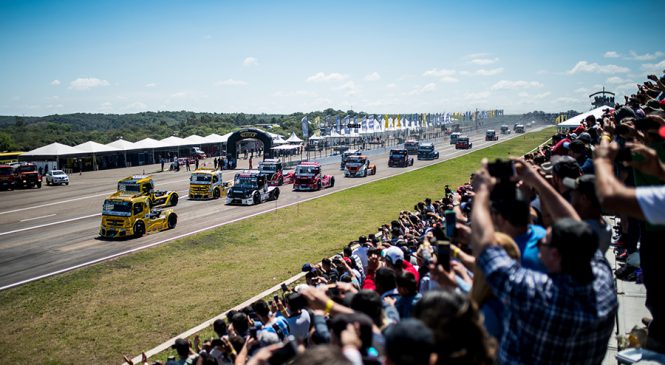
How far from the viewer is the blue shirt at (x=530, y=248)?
12.7 ft

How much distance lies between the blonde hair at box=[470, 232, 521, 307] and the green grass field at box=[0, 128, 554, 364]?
1016 cm

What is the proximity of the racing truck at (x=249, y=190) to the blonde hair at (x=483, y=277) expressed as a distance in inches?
1179

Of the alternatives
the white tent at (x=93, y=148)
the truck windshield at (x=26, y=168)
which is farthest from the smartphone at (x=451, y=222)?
the white tent at (x=93, y=148)

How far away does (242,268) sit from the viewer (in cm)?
1823

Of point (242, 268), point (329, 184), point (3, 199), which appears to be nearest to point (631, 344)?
point (242, 268)

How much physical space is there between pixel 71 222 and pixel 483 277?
29746 millimetres

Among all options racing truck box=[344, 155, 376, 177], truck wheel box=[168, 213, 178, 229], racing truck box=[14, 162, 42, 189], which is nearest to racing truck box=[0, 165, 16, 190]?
racing truck box=[14, 162, 42, 189]

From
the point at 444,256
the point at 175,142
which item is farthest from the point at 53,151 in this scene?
the point at 444,256

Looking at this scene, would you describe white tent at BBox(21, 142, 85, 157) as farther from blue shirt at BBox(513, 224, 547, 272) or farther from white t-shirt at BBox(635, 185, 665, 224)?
white t-shirt at BBox(635, 185, 665, 224)

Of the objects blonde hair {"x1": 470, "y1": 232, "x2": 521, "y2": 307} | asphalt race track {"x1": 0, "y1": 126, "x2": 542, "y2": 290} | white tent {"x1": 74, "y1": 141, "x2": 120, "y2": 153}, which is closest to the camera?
blonde hair {"x1": 470, "y1": 232, "x2": 521, "y2": 307}

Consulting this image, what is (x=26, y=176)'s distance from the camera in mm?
44625

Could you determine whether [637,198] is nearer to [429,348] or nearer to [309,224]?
[429,348]

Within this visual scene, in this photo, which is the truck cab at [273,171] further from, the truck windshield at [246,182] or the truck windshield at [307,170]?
the truck windshield at [246,182]

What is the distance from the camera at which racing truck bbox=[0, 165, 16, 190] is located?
43.2 m
